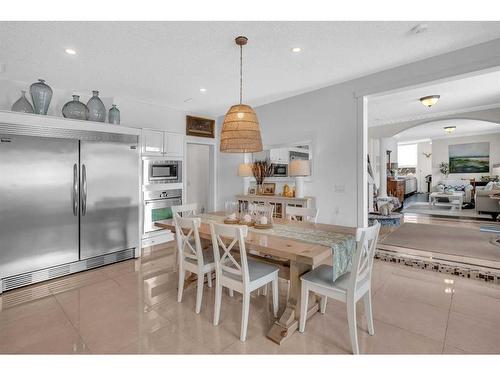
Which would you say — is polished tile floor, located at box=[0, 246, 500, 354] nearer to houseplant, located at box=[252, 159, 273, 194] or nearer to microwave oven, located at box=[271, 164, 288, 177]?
microwave oven, located at box=[271, 164, 288, 177]

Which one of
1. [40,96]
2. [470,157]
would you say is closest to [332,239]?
[40,96]

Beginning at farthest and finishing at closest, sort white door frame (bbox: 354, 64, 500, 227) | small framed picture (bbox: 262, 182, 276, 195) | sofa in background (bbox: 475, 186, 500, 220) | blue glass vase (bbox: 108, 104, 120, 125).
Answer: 1. sofa in background (bbox: 475, 186, 500, 220)
2. small framed picture (bbox: 262, 182, 276, 195)
3. blue glass vase (bbox: 108, 104, 120, 125)
4. white door frame (bbox: 354, 64, 500, 227)

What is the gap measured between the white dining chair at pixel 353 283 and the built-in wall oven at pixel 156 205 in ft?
9.85

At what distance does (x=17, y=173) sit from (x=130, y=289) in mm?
1806

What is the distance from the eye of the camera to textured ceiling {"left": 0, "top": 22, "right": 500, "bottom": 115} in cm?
229

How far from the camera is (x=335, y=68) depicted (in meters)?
3.21

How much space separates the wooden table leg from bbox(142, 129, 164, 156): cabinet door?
3.20m

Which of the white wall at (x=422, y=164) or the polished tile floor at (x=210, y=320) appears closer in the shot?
the polished tile floor at (x=210, y=320)

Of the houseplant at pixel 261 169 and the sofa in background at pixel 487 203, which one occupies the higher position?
the houseplant at pixel 261 169

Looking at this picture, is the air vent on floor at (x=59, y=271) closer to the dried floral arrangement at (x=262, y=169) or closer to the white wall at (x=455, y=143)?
the dried floral arrangement at (x=262, y=169)

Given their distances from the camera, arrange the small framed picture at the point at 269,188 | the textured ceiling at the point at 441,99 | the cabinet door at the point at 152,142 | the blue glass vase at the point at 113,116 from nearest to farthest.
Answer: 1. the blue glass vase at the point at 113,116
2. the textured ceiling at the point at 441,99
3. the cabinet door at the point at 152,142
4. the small framed picture at the point at 269,188

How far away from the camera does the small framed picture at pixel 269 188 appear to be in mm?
4746

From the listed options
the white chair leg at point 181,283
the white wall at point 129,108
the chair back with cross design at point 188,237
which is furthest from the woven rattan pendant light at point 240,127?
the white wall at point 129,108

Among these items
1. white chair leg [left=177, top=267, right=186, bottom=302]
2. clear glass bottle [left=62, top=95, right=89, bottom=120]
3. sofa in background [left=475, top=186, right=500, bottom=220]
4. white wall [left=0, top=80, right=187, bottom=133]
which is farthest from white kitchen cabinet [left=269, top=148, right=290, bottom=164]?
sofa in background [left=475, top=186, right=500, bottom=220]
